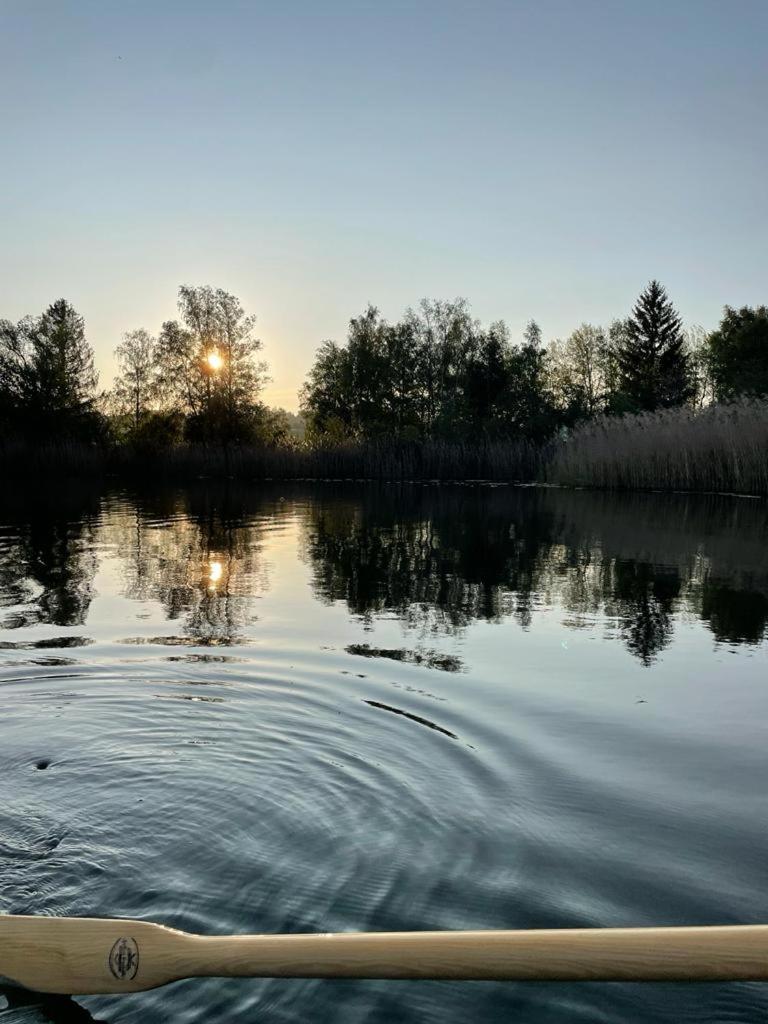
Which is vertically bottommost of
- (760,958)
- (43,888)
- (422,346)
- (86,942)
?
(43,888)

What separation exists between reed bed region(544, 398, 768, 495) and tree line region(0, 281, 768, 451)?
19.7m

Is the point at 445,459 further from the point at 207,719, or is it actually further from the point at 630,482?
the point at 207,719

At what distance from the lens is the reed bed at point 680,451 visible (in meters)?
20.6

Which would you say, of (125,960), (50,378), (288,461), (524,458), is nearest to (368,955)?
(125,960)

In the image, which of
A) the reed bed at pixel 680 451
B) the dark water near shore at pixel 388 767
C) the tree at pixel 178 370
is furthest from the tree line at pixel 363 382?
the dark water near shore at pixel 388 767

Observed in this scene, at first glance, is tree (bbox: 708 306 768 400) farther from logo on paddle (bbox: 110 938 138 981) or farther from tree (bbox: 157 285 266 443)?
logo on paddle (bbox: 110 938 138 981)

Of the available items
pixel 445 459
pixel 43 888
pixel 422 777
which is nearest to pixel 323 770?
pixel 422 777

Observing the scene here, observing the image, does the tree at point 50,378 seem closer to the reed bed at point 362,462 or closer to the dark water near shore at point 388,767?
the reed bed at point 362,462

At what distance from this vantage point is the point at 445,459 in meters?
31.8

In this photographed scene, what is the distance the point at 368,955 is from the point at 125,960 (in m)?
0.54


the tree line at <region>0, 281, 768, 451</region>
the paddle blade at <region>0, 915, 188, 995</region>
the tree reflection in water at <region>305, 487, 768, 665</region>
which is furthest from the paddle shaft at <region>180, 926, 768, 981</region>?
the tree line at <region>0, 281, 768, 451</region>

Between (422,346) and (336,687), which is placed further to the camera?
(422,346)

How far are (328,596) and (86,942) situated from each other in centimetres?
648

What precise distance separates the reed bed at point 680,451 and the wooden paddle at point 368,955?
1997cm
